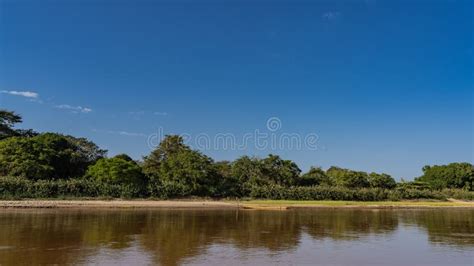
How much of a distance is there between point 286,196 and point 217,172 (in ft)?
31.5

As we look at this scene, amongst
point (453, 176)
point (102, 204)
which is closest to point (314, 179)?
point (453, 176)

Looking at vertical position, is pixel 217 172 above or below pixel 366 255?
above

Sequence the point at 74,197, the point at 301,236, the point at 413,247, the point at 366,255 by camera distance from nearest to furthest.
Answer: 1. the point at 366,255
2. the point at 413,247
3. the point at 301,236
4. the point at 74,197

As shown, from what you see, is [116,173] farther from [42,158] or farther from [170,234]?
[170,234]

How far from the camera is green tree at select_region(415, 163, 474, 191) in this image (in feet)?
227

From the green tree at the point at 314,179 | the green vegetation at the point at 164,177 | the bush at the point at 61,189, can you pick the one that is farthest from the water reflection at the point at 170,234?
the green tree at the point at 314,179

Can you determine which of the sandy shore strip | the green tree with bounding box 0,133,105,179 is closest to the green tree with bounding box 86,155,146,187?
the sandy shore strip

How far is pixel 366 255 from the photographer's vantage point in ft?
57.8

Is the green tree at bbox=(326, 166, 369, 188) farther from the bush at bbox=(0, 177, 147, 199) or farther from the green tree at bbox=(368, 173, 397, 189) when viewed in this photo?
the bush at bbox=(0, 177, 147, 199)

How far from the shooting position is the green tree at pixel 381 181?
2479 inches

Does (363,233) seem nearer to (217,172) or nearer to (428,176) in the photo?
(217,172)

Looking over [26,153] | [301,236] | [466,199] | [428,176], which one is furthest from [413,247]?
[428,176]

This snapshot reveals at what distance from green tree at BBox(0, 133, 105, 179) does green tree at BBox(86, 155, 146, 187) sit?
5010 mm

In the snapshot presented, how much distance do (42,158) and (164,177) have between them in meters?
13.8
